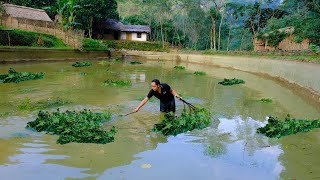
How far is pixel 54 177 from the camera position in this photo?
5.53 meters

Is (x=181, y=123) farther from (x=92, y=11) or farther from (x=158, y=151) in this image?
(x=92, y=11)

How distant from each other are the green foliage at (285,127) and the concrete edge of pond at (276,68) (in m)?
3.42

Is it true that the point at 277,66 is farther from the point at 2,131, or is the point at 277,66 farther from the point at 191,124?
the point at 2,131

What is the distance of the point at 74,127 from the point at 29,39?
25.8 metres

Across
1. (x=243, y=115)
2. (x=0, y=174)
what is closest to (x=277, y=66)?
(x=243, y=115)

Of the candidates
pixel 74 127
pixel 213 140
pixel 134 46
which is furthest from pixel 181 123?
pixel 134 46

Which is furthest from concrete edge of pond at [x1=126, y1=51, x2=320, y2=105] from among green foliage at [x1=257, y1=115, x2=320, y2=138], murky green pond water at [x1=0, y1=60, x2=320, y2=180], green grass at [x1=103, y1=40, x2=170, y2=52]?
green grass at [x1=103, y1=40, x2=170, y2=52]

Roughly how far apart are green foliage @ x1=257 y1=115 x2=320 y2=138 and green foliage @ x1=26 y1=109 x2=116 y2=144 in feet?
11.9

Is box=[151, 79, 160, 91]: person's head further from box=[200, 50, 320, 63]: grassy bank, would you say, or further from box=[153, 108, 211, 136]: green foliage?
box=[200, 50, 320, 63]: grassy bank

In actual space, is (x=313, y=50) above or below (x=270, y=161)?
above

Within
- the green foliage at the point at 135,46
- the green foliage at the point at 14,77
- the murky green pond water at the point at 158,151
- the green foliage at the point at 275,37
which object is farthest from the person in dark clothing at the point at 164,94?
the green foliage at the point at 135,46

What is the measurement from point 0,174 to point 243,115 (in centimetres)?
757

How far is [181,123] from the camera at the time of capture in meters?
8.50

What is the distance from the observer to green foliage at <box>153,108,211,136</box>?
830cm
